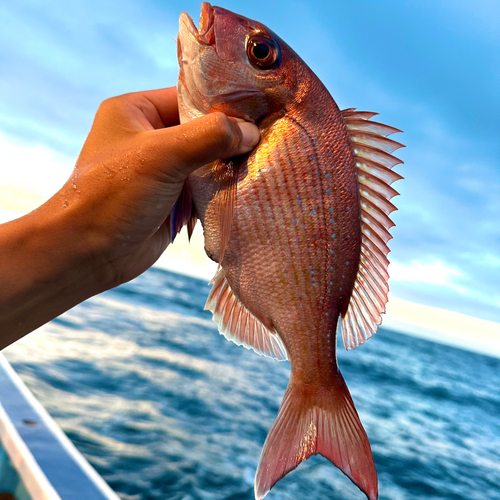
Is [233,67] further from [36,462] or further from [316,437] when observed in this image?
[36,462]

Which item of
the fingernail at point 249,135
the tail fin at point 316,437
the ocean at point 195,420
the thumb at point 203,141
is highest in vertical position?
the fingernail at point 249,135

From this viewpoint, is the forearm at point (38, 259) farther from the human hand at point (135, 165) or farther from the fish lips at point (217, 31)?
the fish lips at point (217, 31)

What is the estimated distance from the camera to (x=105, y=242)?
4.77 ft

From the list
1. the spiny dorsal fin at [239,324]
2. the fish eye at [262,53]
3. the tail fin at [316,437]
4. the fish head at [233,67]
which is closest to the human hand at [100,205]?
the fish head at [233,67]

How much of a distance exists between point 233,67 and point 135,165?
501 mm

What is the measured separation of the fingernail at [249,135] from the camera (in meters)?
1.33

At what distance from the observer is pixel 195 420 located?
296 inches

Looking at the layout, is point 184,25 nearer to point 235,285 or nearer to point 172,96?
point 172,96

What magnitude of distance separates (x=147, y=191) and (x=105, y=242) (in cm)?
28

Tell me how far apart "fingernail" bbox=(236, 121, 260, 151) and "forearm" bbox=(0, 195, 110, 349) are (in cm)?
64

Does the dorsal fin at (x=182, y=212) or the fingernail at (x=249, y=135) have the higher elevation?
the fingernail at (x=249, y=135)

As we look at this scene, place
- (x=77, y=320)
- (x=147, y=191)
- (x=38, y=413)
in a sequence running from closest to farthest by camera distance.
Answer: (x=147, y=191), (x=38, y=413), (x=77, y=320)

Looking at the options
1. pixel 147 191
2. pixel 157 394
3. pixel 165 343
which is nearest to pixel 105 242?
pixel 147 191

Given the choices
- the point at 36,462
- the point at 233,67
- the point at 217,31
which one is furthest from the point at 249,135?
the point at 36,462
